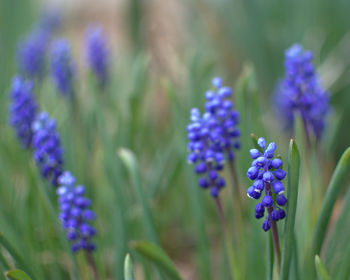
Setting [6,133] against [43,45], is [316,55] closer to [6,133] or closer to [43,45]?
[43,45]

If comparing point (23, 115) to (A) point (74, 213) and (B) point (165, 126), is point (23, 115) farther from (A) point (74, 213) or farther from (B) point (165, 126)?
(B) point (165, 126)

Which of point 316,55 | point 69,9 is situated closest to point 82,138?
point 316,55

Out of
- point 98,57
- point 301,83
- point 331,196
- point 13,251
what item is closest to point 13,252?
point 13,251

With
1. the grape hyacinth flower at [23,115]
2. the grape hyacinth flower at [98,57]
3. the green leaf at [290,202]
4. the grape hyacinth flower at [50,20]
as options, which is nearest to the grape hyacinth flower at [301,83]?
the green leaf at [290,202]

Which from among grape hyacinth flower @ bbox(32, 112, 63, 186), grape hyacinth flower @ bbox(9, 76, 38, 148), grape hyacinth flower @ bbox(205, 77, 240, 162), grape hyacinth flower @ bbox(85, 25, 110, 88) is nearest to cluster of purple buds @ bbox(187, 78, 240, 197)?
grape hyacinth flower @ bbox(205, 77, 240, 162)

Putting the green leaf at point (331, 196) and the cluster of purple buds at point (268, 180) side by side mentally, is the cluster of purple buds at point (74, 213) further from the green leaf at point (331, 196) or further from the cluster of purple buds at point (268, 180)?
the green leaf at point (331, 196)

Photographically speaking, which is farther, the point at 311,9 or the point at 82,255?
the point at 311,9
